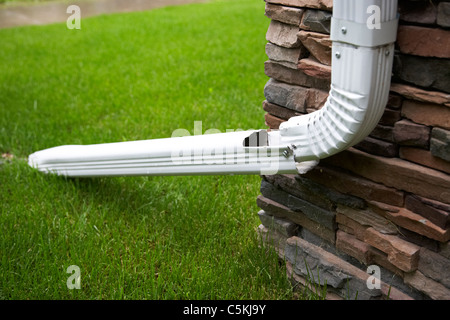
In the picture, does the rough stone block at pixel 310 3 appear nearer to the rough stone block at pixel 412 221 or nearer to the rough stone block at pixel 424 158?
the rough stone block at pixel 424 158

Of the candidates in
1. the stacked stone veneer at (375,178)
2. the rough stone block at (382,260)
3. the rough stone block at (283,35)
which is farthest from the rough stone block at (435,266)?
the rough stone block at (283,35)

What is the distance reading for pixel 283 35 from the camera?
1.89m

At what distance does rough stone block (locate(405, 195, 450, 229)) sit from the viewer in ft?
5.16

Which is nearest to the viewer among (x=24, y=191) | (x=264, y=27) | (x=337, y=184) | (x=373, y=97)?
(x=373, y=97)

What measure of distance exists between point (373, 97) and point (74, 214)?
1862 millimetres

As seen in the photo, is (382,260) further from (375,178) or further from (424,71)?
(424,71)

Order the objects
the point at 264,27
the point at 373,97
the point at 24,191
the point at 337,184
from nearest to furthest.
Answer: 1. the point at 373,97
2. the point at 337,184
3. the point at 24,191
4. the point at 264,27

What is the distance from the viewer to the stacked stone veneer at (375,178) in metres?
1.52

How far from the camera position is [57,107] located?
455cm

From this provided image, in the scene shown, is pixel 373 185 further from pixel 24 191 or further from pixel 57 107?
pixel 57 107

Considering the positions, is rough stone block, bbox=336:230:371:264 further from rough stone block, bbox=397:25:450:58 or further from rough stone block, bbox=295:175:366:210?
rough stone block, bbox=397:25:450:58

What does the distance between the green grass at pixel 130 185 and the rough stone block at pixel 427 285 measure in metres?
0.57

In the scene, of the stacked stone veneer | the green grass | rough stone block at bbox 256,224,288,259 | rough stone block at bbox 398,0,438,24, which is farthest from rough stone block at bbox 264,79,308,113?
the green grass
